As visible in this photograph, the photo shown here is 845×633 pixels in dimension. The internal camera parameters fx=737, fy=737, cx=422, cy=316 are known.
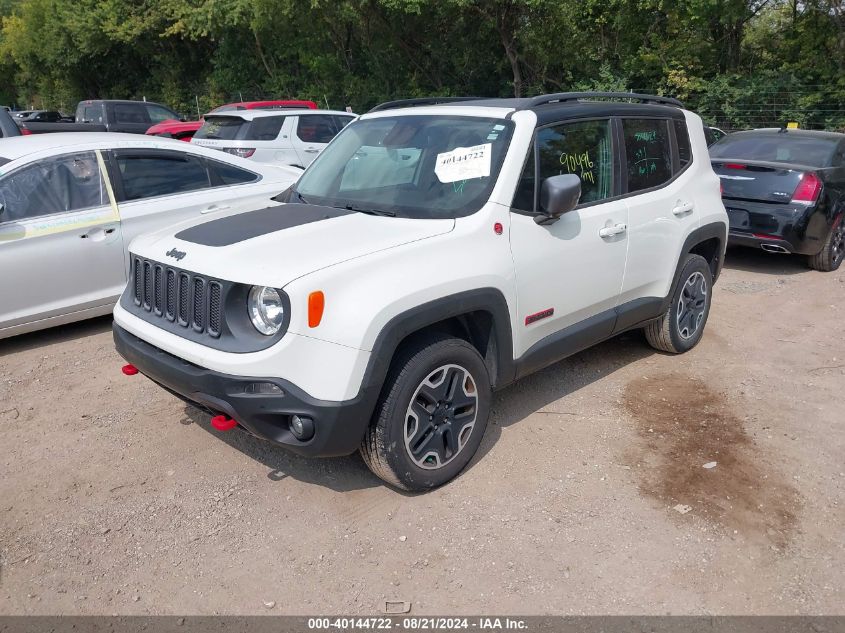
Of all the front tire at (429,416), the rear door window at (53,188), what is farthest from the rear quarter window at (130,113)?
the front tire at (429,416)

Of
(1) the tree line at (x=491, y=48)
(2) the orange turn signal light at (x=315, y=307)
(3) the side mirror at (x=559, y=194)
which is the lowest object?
(2) the orange turn signal light at (x=315, y=307)

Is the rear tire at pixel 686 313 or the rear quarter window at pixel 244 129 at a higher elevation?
the rear quarter window at pixel 244 129

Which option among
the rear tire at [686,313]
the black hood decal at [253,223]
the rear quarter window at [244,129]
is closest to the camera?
the black hood decal at [253,223]

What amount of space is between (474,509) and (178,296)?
68.9 inches

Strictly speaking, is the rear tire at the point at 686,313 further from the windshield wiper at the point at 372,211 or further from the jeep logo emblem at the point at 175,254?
the jeep logo emblem at the point at 175,254

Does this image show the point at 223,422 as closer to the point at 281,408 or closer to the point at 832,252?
the point at 281,408

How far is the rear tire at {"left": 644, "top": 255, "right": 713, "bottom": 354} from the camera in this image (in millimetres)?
5273

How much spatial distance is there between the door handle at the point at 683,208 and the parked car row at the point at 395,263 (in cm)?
2

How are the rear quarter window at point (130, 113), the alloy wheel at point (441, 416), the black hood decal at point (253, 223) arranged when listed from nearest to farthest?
the alloy wheel at point (441, 416), the black hood decal at point (253, 223), the rear quarter window at point (130, 113)

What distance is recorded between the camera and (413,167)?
13.4 feet

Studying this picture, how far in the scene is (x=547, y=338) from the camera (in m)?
4.13

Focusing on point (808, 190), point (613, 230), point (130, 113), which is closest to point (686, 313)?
point (613, 230)

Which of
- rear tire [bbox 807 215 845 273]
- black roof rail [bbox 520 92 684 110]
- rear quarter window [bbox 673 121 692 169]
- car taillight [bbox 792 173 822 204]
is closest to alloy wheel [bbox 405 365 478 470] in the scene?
black roof rail [bbox 520 92 684 110]

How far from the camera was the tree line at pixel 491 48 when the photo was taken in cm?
1677
